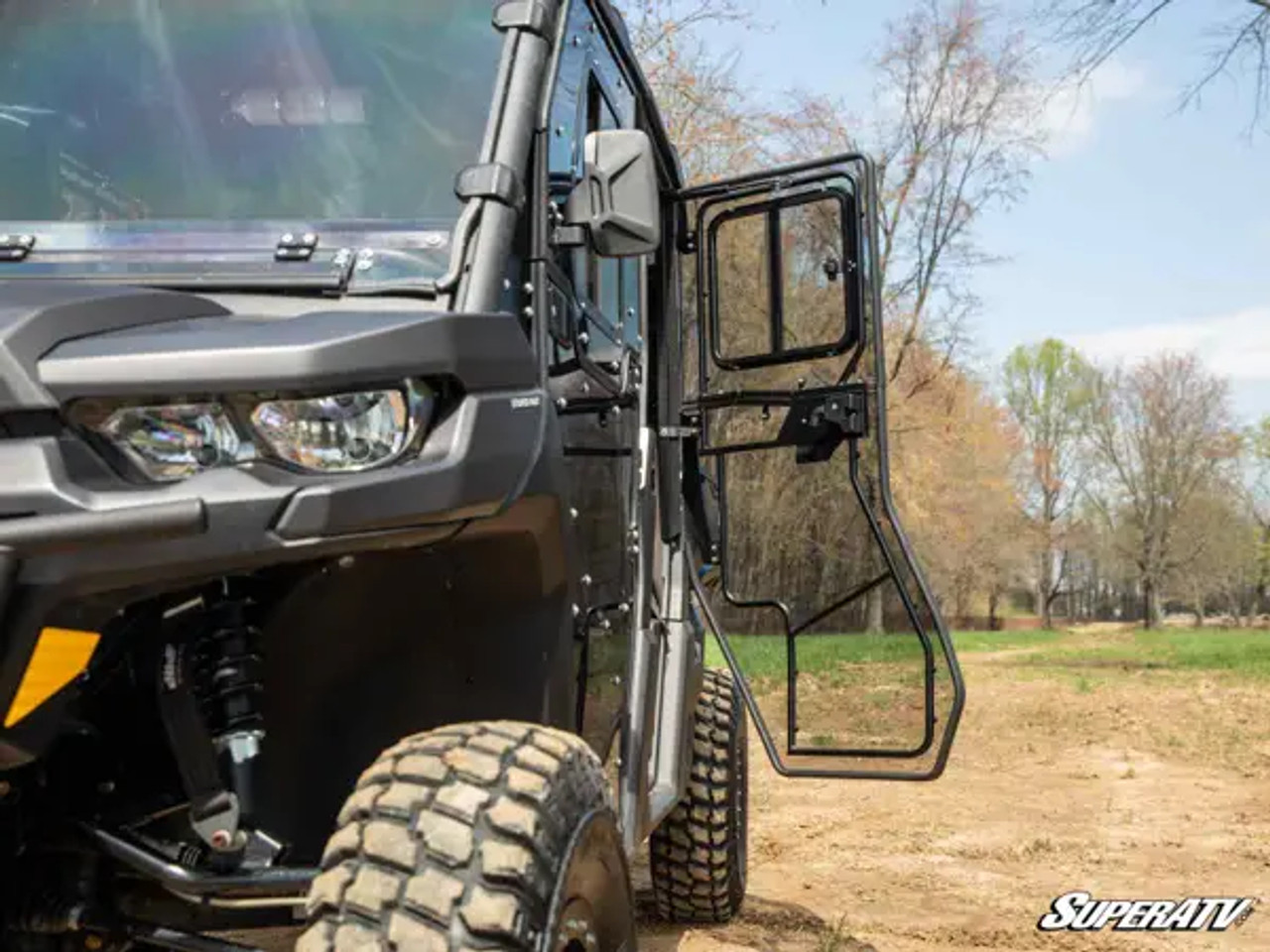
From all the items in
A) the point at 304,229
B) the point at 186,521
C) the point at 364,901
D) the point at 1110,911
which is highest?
the point at 304,229

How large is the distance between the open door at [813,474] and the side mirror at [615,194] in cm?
165

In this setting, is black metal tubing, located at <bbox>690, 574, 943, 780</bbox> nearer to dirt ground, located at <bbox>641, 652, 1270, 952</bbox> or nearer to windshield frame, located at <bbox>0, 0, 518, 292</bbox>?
dirt ground, located at <bbox>641, 652, 1270, 952</bbox>

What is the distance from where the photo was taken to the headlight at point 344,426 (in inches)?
83.1

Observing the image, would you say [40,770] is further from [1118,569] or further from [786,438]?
[1118,569]

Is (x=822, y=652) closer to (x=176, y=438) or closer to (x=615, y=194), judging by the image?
(x=615, y=194)

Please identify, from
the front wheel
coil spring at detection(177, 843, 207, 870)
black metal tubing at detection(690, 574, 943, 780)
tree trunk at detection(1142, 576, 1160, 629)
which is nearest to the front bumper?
the front wheel

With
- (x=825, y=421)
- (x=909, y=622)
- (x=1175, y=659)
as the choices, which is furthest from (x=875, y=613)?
(x=1175, y=659)

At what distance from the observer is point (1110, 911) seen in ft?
18.7

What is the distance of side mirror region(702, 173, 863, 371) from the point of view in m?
4.63

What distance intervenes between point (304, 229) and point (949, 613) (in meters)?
62.7

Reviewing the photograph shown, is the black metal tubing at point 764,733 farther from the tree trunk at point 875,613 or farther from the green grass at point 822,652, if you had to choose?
the tree trunk at point 875,613

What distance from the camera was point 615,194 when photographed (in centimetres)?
304

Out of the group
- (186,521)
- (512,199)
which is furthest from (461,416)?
(512,199)

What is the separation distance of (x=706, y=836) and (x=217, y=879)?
3258 millimetres
